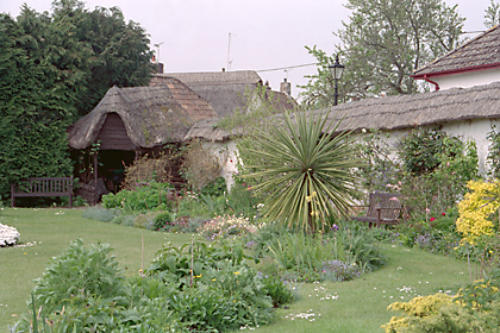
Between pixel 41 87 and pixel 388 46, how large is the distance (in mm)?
13380

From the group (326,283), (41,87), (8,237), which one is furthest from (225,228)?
(41,87)

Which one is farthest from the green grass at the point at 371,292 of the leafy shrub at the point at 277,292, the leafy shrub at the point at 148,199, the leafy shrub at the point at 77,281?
the leafy shrub at the point at 148,199

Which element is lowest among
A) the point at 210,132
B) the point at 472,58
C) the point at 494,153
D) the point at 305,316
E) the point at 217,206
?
the point at 305,316

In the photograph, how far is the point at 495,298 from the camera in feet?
11.5

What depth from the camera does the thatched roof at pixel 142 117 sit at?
1723 centimetres

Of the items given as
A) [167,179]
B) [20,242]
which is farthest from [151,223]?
[167,179]

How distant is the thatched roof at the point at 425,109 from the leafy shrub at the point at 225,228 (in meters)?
2.67

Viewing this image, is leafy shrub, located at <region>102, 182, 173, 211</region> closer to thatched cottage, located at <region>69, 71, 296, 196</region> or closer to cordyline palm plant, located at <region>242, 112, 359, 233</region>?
thatched cottage, located at <region>69, 71, 296, 196</region>

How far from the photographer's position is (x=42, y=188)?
54.9ft

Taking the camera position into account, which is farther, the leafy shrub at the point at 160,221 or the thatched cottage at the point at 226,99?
the thatched cottage at the point at 226,99

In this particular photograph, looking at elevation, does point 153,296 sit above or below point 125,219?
above

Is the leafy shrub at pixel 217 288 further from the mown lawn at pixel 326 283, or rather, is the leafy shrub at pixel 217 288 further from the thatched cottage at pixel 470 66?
the thatched cottage at pixel 470 66

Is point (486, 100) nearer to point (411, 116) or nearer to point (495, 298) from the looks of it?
point (411, 116)

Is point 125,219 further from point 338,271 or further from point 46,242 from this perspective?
point 338,271
